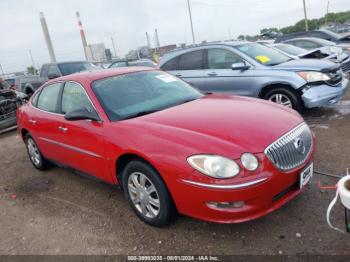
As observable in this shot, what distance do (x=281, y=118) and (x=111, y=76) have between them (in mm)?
2081

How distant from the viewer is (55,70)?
12992 mm

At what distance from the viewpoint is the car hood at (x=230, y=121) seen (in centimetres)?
292

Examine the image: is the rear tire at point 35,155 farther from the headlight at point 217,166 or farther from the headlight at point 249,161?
the headlight at point 249,161

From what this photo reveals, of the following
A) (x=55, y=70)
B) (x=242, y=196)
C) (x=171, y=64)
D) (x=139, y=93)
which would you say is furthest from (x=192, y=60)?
(x=55, y=70)

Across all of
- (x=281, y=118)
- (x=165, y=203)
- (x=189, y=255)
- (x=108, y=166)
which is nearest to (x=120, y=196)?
(x=108, y=166)

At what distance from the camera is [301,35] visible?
48.2 feet

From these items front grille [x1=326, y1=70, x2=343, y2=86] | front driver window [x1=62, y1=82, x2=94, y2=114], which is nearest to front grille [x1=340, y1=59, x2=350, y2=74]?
front grille [x1=326, y1=70, x2=343, y2=86]

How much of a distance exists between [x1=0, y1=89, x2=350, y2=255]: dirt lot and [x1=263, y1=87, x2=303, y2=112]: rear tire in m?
1.25

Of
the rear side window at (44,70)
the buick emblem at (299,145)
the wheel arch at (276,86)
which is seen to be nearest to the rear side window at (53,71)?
the rear side window at (44,70)

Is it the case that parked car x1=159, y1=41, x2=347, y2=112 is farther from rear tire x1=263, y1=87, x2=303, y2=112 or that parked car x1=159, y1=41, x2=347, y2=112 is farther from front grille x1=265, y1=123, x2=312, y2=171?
front grille x1=265, y1=123, x2=312, y2=171

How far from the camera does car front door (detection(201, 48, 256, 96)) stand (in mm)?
6645

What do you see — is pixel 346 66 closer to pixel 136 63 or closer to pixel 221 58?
pixel 221 58

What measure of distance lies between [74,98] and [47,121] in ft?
2.30

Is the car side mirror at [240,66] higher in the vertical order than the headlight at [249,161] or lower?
higher
